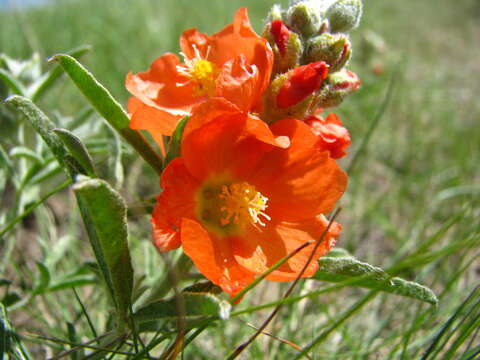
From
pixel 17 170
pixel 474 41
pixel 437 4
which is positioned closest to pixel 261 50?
pixel 17 170

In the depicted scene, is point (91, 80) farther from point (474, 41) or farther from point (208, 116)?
point (474, 41)

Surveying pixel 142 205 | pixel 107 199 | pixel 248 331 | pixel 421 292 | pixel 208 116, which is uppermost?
pixel 208 116

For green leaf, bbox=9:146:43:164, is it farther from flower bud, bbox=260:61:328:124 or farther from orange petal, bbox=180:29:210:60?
flower bud, bbox=260:61:328:124

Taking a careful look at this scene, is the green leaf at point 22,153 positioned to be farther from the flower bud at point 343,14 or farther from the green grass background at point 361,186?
the flower bud at point 343,14

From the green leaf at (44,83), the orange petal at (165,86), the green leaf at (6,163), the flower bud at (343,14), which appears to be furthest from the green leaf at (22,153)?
the flower bud at (343,14)

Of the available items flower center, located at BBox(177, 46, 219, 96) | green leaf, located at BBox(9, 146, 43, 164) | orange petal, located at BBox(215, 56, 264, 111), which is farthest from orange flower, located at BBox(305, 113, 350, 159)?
green leaf, located at BBox(9, 146, 43, 164)

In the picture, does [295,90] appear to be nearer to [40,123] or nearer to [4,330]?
[40,123]

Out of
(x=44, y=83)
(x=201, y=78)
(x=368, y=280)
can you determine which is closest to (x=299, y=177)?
(x=368, y=280)
